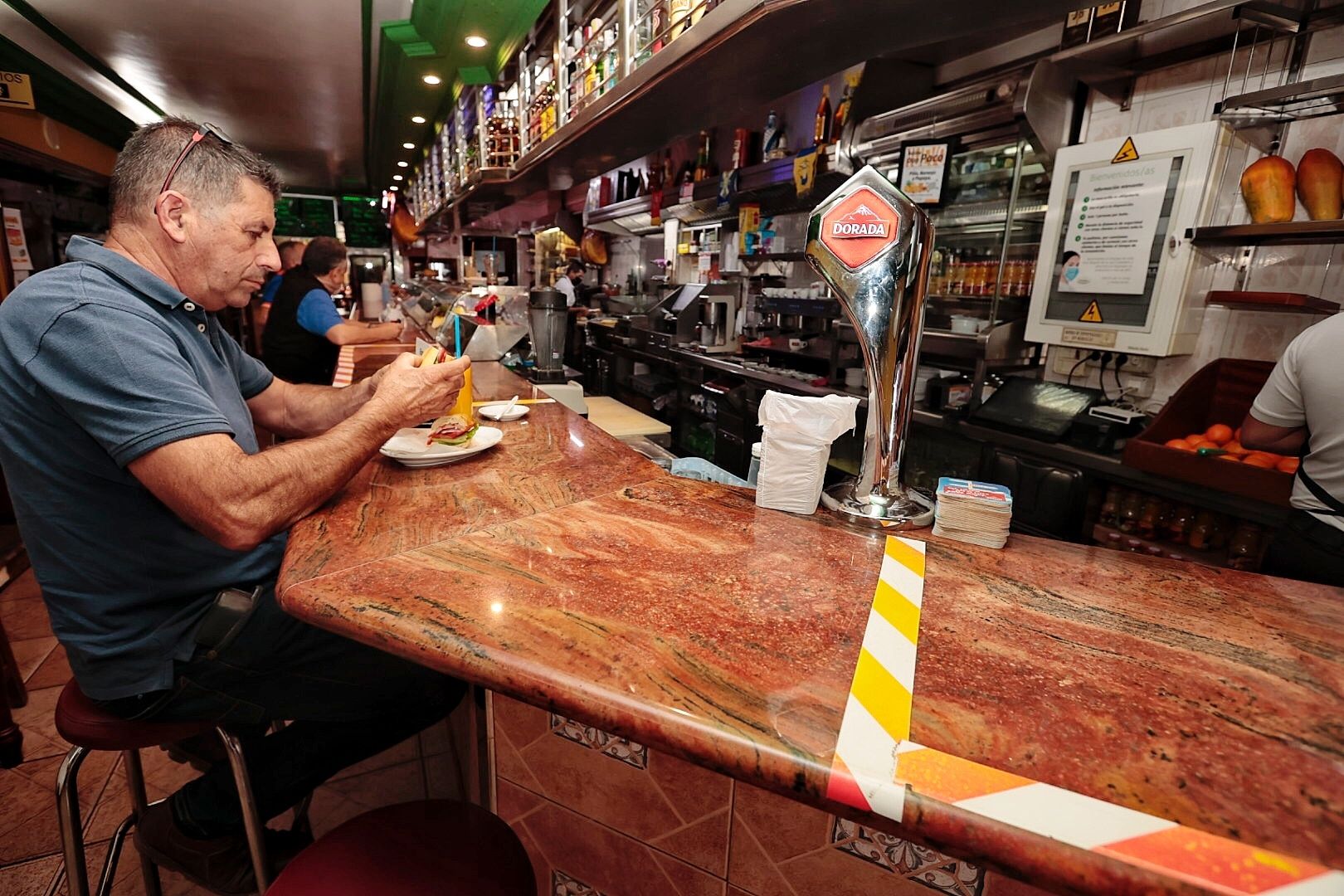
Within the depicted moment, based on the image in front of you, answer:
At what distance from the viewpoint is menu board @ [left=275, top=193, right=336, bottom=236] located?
17.9 meters

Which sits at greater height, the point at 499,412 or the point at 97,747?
the point at 499,412

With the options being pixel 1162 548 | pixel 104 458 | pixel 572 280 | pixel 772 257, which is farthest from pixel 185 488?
pixel 572 280

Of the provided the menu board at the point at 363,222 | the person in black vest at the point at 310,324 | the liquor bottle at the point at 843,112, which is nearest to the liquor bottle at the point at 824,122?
the liquor bottle at the point at 843,112

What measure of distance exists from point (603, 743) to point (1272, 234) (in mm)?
2715

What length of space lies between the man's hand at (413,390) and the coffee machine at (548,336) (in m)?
1.67

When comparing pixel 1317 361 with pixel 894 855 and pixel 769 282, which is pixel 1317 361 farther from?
pixel 769 282

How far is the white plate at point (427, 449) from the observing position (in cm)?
155

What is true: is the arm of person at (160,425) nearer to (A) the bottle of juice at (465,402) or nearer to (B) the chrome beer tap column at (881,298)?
(A) the bottle of juice at (465,402)

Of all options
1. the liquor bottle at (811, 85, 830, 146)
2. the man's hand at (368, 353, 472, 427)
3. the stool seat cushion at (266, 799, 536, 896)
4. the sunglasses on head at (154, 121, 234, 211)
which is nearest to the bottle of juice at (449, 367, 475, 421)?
the man's hand at (368, 353, 472, 427)

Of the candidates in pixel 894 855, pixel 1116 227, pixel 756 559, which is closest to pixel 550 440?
pixel 756 559

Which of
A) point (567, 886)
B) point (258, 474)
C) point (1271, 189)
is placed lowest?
point (567, 886)

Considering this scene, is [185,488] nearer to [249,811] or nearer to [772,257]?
[249,811]

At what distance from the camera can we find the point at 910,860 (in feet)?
2.83

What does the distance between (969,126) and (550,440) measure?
2.61 metres
